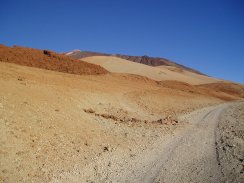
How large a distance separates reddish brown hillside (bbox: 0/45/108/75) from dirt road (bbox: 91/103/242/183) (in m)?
23.8

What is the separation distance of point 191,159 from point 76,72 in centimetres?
2785

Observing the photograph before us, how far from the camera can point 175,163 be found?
34.0ft

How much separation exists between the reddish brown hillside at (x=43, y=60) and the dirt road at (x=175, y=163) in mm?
23791

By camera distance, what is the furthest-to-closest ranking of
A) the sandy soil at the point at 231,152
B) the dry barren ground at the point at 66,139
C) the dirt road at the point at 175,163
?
the sandy soil at the point at 231,152 → the dirt road at the point at 175,163 → the dry barren ground at the point at 66,139

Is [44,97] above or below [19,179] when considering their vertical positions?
above

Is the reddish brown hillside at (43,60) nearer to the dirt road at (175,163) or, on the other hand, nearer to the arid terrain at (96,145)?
the arid terrain at (96,145)

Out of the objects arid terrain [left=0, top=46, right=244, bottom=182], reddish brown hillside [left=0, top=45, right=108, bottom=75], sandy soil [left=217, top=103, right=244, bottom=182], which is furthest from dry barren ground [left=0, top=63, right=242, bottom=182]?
reddish brown hillside [left=0, top=45, right=108, bottom=75]

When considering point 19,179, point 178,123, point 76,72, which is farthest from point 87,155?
point 76,72

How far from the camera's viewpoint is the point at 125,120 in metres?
18.2

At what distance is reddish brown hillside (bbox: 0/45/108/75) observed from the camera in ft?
109

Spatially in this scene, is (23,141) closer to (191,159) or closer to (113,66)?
(191,159)

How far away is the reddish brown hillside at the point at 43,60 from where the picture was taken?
3309 centimetres

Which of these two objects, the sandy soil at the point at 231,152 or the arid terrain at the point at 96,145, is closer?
the arid terrain at the point at 96,145

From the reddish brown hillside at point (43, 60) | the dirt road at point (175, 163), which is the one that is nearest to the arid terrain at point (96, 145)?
the dirt road at point (175, 163)
